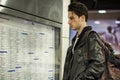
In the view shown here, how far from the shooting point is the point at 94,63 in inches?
99.3

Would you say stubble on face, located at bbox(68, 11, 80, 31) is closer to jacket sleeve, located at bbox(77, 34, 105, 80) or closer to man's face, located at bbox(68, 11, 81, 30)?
man's face, located at bbox(68, 11, 81, 30)

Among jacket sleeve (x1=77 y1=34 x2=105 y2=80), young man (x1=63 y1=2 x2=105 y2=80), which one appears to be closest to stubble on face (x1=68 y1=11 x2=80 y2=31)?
young man (x1=63 y1=2 x2=105 y2=80)

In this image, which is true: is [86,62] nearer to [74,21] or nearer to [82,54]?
[82,54]

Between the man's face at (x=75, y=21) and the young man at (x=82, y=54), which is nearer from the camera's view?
the young man at (x=82, y=54)

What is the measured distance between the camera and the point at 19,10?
9.02ft

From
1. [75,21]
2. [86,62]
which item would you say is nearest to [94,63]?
[86,62]

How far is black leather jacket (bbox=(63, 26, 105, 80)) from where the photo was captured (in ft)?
8.26

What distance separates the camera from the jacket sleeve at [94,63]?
8.24 ft

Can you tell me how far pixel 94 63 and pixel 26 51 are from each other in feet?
2.69

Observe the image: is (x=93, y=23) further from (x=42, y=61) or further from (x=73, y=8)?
(x=73, y=8)

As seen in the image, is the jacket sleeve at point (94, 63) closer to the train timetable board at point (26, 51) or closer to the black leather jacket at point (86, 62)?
the black leather jacket at point (86, 62)

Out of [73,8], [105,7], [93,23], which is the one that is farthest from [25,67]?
[93,23]

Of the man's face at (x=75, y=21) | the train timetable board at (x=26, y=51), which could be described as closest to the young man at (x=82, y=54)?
the man's face at (x=75, y=21)

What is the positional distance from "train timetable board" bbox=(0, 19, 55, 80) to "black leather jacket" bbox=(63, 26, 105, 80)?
1.61 feet
